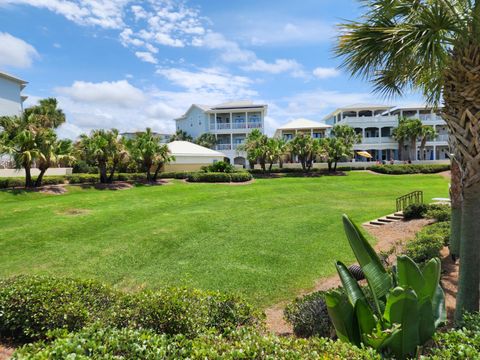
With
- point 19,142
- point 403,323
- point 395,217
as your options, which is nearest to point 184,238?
point 403,323

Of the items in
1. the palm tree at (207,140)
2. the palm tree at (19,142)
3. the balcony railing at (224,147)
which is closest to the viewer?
the palm tree at (19,142)

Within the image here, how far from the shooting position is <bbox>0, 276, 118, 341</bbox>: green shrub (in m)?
5.04

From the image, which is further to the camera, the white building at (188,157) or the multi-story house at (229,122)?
the multi-story house at (229,122)

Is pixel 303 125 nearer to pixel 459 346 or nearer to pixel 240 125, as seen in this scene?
pixel 240 125

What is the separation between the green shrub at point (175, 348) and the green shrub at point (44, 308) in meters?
1.29

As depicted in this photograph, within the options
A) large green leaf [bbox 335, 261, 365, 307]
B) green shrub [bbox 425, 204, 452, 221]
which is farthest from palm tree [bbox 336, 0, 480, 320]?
green shrub [bbox 425, 204, 452, 221]

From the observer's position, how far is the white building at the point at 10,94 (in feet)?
145

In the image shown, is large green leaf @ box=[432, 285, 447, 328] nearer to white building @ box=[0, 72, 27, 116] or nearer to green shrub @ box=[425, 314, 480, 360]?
green shrub @ box=[425, 314, 480, 360]

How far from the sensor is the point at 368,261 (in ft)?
14.8

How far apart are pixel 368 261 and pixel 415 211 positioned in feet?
53.5

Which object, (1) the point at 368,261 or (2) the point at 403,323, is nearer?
(2) the point at 403,323

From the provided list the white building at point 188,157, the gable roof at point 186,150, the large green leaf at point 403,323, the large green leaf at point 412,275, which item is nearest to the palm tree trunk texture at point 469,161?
the large green leaf at point 412,275

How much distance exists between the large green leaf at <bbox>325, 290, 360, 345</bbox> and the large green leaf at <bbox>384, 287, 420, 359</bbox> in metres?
0.49

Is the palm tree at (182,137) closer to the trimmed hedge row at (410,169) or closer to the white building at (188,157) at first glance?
the white building at (188,157)
